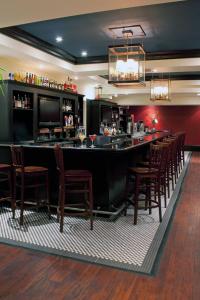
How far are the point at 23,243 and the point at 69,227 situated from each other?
2.36 ft

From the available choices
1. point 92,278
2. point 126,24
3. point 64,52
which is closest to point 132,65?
point 126,24

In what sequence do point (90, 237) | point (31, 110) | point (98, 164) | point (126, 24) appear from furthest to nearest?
point (31, 110) → point (126, 24) → point (98, 164) → point (90, 237)

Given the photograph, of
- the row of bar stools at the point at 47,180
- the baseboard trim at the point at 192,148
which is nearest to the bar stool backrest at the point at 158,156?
the row of bar stools at the point at 47,180

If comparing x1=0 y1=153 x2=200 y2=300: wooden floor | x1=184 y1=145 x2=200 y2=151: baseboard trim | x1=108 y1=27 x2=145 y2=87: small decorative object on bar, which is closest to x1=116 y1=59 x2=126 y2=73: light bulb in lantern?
x1=108 y1=27 x2=145 y2=87: small decorative object on bar

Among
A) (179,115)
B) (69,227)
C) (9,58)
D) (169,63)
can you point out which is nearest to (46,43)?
(9,58)

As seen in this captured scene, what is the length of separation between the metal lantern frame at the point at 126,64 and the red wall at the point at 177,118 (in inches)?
400

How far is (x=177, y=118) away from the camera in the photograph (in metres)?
14.9

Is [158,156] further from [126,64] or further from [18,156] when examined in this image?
[18,156]

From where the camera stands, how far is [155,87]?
307 inches

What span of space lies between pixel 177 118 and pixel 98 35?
384 inches

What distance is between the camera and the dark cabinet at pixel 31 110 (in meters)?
5.70

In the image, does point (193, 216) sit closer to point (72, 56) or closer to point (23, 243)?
point (23, 243)

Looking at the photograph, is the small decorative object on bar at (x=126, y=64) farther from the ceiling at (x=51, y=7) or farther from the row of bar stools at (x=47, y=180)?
the row of bar stools at (x=47, y=180)

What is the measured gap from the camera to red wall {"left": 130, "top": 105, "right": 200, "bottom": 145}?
48.1 ft
